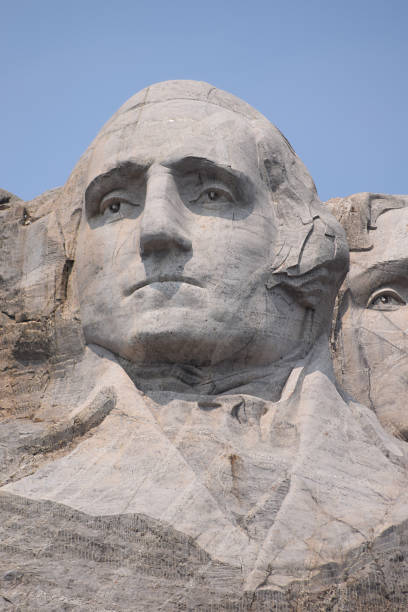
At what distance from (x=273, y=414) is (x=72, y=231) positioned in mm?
2186

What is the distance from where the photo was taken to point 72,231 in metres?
9.21

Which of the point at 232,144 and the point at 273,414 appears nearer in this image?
the point at 273,414

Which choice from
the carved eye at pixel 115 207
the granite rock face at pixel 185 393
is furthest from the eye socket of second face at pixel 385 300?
the carved eye at pixel 115 207

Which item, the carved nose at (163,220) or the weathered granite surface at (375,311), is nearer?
the carved nose at (163,220)

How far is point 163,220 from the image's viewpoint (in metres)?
8.22

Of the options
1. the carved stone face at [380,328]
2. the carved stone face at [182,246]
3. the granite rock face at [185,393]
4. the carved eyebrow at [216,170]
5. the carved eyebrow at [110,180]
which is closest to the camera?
the granite rock face at [185,393]

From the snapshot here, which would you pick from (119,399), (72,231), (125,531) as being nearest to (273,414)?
(119,399)

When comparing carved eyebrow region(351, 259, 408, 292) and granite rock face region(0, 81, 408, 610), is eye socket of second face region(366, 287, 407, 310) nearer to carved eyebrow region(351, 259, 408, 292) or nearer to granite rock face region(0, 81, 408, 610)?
carved eyebrow region(351, 259, 408, 292)

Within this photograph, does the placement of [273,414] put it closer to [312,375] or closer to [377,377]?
[312,375]

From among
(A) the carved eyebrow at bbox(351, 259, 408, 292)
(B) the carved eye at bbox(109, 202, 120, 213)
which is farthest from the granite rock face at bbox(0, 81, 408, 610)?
(A) the carved eyebrow at bbox(351, 259, 408, 292)

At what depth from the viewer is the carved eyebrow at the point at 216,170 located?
8523mm

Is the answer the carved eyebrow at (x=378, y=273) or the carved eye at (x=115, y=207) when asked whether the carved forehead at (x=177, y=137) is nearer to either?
the carved eye at (x=115, y=207)

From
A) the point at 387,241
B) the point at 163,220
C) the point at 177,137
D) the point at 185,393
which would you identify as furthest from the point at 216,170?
the point at 387,241

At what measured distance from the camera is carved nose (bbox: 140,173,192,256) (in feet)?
26.9
